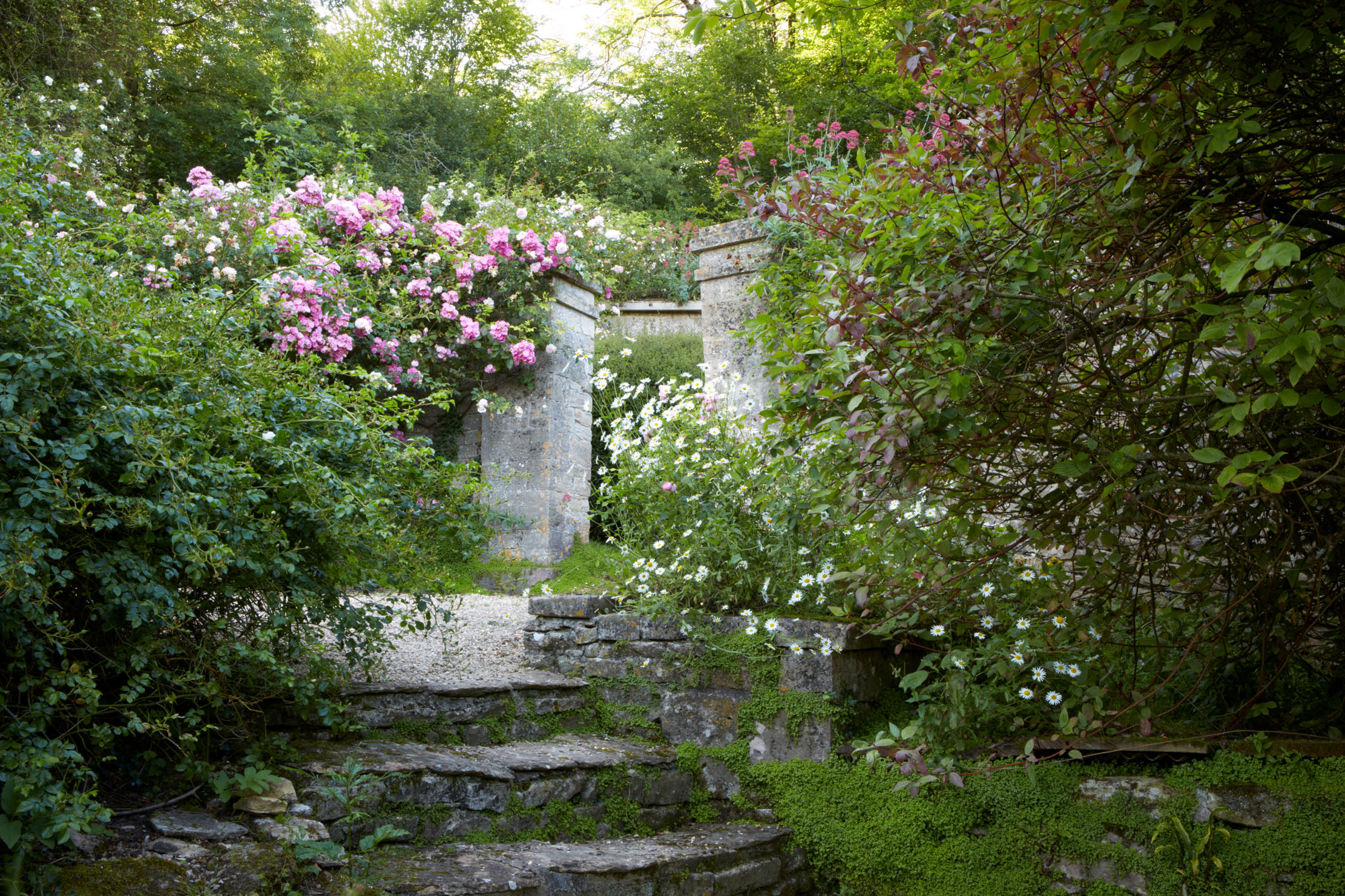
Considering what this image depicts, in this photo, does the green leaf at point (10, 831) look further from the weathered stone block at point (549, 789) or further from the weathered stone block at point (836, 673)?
the weathered stone block at point (836, 673)

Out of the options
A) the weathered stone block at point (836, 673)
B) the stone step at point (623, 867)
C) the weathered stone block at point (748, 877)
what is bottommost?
the weathered stone block at point (748, 877)

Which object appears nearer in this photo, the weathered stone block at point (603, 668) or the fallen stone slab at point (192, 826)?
the fallen stone slab at point (192, 826)

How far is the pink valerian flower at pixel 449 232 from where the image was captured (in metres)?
6.50

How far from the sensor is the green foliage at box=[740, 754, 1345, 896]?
2.49 meters

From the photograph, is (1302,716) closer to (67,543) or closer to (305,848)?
(305,848)

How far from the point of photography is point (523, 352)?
6.45 m

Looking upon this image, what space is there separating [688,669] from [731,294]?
2602 mm

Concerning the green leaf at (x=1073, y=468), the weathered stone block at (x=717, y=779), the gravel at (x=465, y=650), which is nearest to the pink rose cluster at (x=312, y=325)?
the gravel at (x=465, y=650)

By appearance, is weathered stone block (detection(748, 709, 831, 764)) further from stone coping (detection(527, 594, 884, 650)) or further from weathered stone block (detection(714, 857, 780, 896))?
weathered stone block (detection(714, 857, 780, 896))

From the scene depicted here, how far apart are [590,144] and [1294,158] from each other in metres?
12.4

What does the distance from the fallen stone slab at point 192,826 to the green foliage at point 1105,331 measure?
184 cm

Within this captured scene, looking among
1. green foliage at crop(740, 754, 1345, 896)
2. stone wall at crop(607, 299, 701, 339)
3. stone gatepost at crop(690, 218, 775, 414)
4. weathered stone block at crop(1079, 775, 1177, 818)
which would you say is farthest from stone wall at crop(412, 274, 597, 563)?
weathered stone block at crop(1079, 775, 1177, 818)

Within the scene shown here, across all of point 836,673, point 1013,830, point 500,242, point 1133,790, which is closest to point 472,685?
point 836,673

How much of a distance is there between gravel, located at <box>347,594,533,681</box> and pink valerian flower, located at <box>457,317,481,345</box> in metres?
2.01
